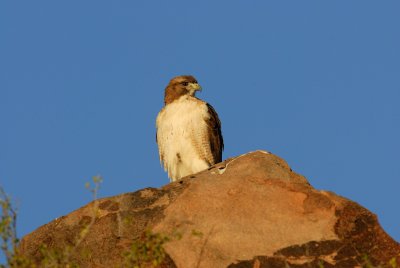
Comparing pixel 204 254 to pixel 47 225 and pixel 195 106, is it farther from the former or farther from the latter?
pixel 195 106

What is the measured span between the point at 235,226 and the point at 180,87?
7727mm

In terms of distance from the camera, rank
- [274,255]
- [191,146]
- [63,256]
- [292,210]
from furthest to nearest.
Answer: [191,146] → [292,210] → [274,255] → [63,256]

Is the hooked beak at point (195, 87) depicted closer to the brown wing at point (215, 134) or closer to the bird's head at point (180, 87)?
the bird's head at point (180, 87)

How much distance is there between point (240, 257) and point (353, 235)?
158cm

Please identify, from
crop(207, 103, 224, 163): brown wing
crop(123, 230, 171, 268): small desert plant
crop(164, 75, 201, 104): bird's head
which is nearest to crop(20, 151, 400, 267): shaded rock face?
crop(123, 230, 171, 268): small desert plant

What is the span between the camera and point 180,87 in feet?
62.1

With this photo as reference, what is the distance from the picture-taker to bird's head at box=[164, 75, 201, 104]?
18.8 meters

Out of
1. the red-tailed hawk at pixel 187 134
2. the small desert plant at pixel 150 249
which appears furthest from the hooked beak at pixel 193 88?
the small desert plant at pixel 150 249

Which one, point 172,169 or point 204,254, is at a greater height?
point 172,169

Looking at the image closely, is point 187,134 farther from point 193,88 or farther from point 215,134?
point 193,88

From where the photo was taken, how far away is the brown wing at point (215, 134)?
18250 millimetres

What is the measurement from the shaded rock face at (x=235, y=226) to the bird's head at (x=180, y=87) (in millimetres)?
6098

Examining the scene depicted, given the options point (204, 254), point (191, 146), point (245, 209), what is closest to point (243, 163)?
point (245, 209)

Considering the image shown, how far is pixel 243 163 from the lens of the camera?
43.4ft
